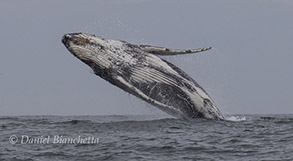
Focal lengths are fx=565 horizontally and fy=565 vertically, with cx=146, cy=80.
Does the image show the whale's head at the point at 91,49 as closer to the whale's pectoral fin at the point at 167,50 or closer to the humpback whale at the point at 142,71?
the humpback whale at the point at 142,71

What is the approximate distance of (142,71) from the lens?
1988 cm

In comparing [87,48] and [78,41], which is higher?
[78,41]

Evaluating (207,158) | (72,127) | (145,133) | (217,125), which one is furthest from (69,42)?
(207,158)

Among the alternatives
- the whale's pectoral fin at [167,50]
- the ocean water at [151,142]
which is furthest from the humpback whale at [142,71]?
the ocean water at [151,142]

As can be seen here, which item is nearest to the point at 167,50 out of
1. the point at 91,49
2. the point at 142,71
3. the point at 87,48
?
the point at 142,71

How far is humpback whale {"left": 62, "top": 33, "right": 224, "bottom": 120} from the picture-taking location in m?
19.6

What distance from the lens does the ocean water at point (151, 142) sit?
557 inches

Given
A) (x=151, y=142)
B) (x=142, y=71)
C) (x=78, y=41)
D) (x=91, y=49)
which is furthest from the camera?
(x=142, y=71)

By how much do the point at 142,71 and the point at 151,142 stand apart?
4.49 m

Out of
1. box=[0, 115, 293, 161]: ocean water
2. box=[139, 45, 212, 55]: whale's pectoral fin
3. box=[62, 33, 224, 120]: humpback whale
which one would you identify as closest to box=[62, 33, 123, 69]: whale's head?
box=[62, 33, 224, 120]: humpback whale

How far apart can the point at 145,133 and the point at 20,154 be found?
4.48 m

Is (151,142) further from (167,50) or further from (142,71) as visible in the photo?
(167,50)

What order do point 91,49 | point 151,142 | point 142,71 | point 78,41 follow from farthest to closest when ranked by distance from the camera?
point 142,71, point 91,49, point 78,41, point 151,142

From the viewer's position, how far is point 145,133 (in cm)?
1767
